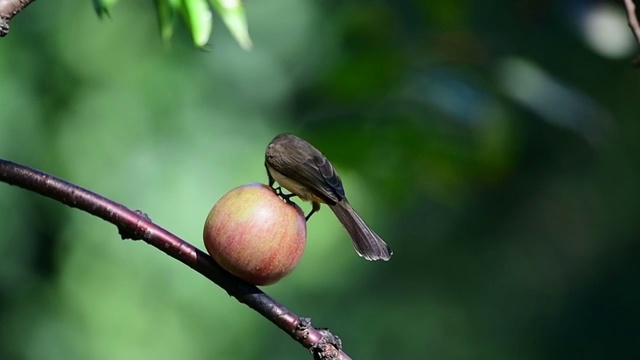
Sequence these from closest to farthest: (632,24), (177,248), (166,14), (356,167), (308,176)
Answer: (177,248), (632,24), (308,176), (166,14), (356,167)

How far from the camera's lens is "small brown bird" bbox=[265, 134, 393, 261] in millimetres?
1732

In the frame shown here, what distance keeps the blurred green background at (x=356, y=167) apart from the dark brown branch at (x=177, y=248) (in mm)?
1275

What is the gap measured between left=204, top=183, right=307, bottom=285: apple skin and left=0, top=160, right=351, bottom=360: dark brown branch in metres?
0.02

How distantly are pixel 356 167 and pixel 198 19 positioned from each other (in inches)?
41.5

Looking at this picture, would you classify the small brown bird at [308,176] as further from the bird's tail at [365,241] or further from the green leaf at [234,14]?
the green leaf at [234,14]

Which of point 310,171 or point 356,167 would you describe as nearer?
point 310,171

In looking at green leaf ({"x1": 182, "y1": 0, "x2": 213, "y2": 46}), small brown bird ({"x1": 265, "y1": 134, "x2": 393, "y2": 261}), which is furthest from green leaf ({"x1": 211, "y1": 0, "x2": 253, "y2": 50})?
small brown bird ({"x1": 265, "y1": 134, "x2": 393, "y2": 261})

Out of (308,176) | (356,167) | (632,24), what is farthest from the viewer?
(356,167)

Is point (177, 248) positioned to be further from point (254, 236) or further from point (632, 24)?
point (632, 24)

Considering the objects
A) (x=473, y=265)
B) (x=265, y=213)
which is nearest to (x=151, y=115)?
(x=265, y=213)

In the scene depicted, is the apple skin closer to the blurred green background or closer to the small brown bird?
the small brown bird

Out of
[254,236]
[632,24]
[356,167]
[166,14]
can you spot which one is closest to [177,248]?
[254,236]

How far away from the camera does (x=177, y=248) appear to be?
1.46 m

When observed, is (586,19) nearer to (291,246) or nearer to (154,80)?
(291,246)
